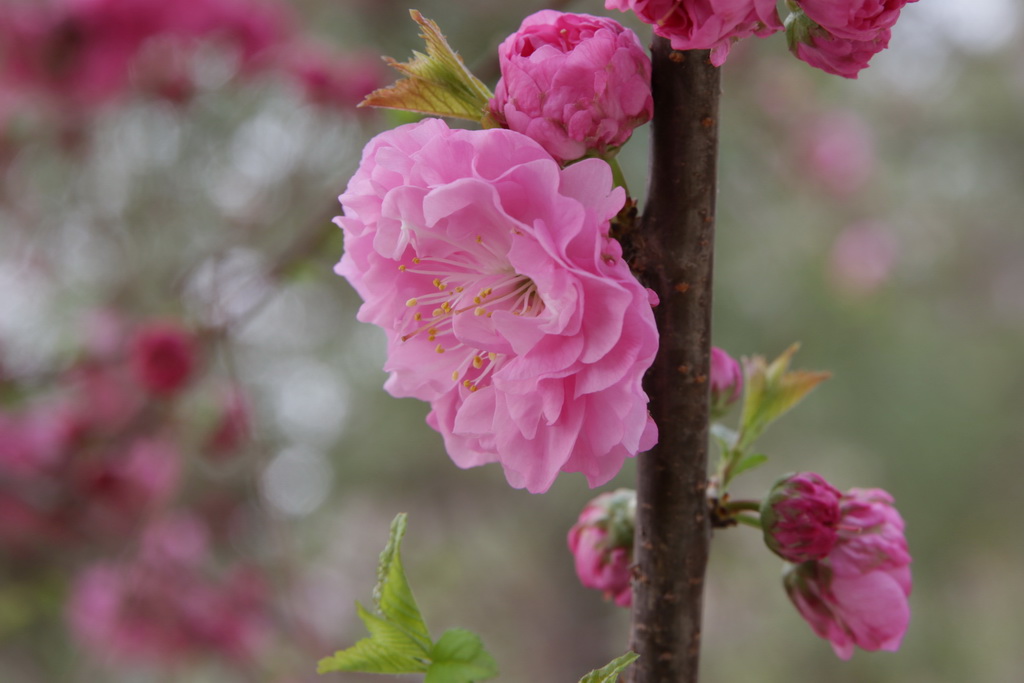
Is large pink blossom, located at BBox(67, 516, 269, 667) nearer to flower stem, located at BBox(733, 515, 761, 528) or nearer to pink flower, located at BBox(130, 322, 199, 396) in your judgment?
pink flower, located at BBox(130, 322, 199, 396)

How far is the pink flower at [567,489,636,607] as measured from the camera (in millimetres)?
469

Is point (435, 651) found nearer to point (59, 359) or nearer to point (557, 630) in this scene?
point (59, 359)

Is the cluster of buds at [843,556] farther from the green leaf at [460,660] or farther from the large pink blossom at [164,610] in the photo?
the large pink blossom at [164,610]

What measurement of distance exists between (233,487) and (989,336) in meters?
2.87

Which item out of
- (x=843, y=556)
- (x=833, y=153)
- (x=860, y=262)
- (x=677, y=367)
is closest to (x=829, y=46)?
(x=677, y=367)

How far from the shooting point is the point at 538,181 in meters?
0.31

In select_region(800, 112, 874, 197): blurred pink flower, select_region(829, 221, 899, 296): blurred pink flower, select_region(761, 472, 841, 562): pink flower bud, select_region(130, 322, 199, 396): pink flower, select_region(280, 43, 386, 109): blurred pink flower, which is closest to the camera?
select_region(761, 472, 841, 562): pink flower bud

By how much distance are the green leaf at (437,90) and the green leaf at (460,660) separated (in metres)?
0.23

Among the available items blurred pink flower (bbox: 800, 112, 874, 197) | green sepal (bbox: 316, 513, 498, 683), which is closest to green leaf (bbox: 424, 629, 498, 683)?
green sepal (bbox: 316, 513, 498, 683)

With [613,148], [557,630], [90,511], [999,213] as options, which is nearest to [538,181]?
[613,148]

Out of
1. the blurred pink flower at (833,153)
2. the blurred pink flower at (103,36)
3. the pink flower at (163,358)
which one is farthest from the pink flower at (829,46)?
the blurred pink flower at (833,153)

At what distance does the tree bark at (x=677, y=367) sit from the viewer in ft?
1.10

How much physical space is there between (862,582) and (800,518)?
0.18ft

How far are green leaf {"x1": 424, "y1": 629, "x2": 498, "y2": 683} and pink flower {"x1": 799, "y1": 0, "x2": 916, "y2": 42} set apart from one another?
0.95 ft
